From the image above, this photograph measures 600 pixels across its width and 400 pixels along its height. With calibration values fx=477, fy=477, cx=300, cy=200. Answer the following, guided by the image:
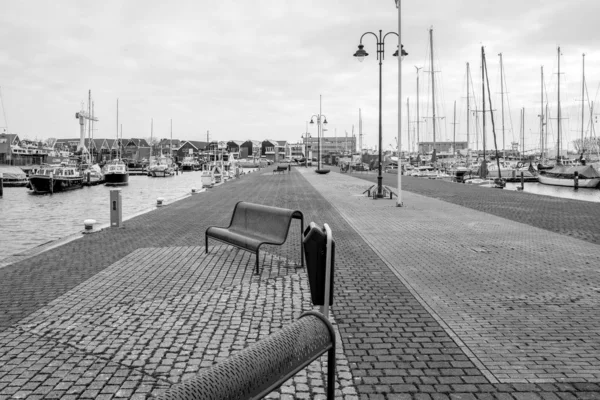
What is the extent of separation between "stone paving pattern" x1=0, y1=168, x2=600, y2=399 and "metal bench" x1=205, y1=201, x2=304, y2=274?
0.37 meters

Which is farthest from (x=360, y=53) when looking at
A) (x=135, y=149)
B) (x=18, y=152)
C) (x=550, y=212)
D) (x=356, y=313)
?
(x=135, y=149)

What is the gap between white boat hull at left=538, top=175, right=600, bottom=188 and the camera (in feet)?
148

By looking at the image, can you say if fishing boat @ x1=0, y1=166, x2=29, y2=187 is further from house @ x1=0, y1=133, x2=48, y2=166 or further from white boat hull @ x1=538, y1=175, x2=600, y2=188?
white boat hull @ x1=538, y1=175, x2=600, y2=188

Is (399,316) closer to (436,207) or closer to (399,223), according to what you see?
(399,223)

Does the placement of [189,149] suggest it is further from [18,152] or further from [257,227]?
[257,227]

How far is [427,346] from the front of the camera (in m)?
4.16

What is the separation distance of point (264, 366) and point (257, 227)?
19.7 feet

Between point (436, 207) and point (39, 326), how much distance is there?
45.8 ft

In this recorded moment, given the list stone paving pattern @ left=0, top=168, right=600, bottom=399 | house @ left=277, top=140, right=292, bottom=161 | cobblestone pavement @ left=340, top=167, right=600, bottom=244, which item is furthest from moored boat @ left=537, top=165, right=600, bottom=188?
house @ left=277, top=140, right=292, bottom=161

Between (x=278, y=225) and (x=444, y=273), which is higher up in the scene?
(x=278, y=225)

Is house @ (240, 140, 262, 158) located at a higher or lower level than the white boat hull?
higher

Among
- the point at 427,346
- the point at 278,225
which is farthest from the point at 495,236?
the point at 427,346

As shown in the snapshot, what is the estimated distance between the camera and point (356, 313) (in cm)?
504

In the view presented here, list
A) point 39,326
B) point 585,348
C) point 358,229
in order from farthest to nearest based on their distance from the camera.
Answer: point 358,229, point 39,326, point 585,348
